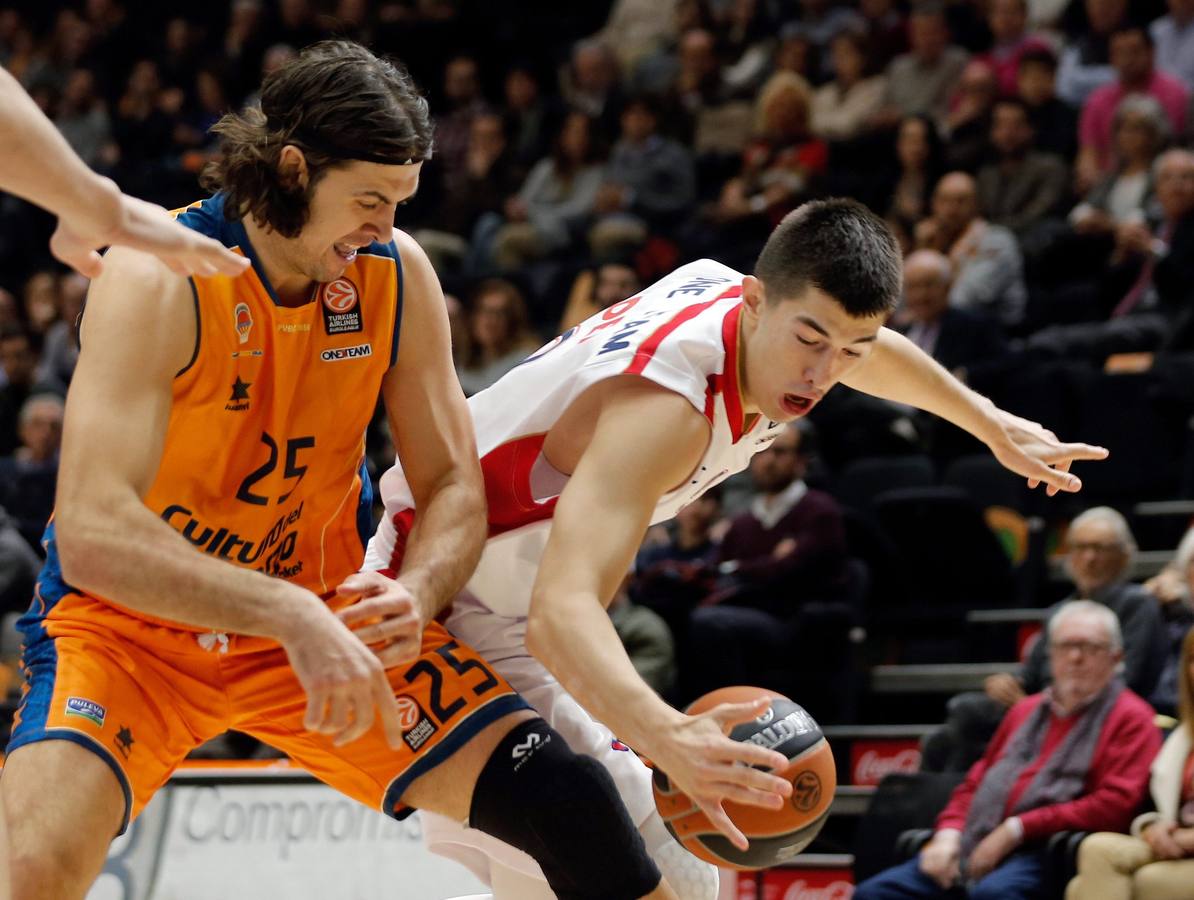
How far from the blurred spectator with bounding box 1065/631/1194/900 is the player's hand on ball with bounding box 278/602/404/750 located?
3876mm

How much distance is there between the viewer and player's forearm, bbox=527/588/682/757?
3.08 metres

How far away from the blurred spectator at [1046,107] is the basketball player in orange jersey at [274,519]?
7855 millimetres

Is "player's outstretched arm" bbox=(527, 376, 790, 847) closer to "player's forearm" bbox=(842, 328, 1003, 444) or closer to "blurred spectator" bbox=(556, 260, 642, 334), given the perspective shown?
"player's forearm" bbox=(842, 328, 1003, 444)

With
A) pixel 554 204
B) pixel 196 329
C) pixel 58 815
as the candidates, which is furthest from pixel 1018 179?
pixel 58 815

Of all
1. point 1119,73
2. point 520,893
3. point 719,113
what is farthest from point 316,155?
point 719,113

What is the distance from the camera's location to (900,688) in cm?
869

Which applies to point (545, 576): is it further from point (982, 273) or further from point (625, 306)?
point (982, 273)

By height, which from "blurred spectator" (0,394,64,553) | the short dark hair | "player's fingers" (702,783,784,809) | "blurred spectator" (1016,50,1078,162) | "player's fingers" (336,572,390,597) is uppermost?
"blurred spectator" (1016,50,1078,162)

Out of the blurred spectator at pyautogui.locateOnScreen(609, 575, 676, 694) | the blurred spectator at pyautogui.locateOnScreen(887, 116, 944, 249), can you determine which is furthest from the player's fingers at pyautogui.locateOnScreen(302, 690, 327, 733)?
the blurred spectator at pyautogui.locateOnScreen(887, 116, 944, 249)

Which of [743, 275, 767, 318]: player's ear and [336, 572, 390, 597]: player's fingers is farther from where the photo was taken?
[743, 275, 767, 318]: player's ear

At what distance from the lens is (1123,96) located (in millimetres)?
10625

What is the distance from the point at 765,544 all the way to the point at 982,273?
2.43 m

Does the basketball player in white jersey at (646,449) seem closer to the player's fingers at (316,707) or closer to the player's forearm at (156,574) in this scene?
the player's forearm at (156,574)

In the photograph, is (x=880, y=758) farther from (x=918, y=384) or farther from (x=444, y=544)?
(x=444, y=544)
